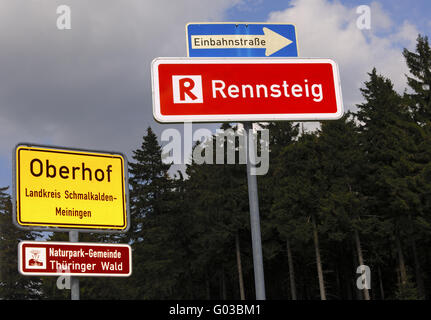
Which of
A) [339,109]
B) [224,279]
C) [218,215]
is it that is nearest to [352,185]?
[218,215]

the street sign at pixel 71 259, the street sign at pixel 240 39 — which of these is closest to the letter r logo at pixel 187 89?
the street sign at pixel 240 39

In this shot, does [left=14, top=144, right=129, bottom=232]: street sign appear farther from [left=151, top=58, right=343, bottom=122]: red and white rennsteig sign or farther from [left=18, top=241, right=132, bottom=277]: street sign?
[left=151, top=58, right=343, bottom=122]: red and white rennsteig sign

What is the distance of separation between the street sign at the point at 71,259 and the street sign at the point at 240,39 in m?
2.31

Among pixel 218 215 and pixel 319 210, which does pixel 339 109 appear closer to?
pixel 319 210

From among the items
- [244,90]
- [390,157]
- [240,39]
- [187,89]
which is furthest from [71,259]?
[390,157]

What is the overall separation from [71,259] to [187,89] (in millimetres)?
2138

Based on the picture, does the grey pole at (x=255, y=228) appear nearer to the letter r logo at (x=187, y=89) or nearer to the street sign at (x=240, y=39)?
the letter r logo at (x=187, y=89)

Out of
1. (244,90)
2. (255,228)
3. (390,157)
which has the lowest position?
(255,228)

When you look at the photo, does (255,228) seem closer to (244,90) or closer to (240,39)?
(244,90)

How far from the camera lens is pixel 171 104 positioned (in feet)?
20.2

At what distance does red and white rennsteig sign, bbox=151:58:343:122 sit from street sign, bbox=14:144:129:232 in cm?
111

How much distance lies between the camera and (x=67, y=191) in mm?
6430

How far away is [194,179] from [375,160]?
25.6 m

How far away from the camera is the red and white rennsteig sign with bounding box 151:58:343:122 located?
617 centimetres
